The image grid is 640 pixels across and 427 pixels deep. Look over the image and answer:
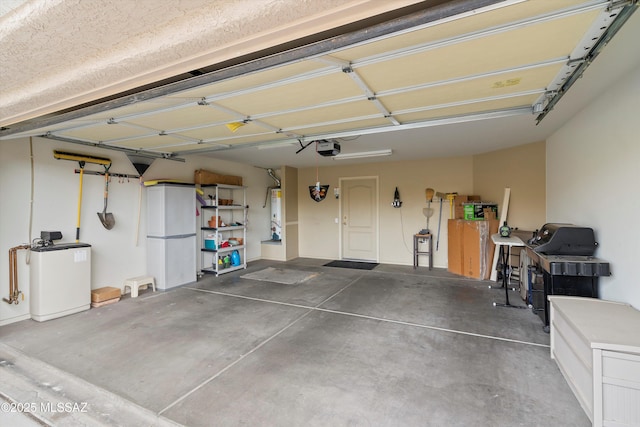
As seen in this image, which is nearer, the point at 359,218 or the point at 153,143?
the point at 153,143

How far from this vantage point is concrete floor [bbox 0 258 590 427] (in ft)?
6.43

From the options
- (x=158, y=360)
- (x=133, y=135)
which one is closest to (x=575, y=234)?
(x=158, y=360)

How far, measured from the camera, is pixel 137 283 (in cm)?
461

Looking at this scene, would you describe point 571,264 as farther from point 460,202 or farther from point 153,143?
point 153,143

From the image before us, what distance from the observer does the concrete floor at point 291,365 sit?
1.96 meters

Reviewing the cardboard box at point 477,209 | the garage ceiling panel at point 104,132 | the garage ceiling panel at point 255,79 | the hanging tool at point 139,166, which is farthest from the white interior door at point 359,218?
the garage ceiling panel at point 255,79

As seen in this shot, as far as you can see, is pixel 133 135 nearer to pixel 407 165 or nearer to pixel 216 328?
pixel 216 328

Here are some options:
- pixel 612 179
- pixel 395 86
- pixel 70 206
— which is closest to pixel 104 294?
pixel 70 206

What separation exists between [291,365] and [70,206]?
397 cm

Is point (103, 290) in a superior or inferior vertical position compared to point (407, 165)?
inferior

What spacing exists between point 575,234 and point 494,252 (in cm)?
248

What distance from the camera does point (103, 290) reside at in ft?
14.0

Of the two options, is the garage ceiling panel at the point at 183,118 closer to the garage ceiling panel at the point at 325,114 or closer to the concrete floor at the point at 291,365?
the garage ceiling panel at the point at 325,114

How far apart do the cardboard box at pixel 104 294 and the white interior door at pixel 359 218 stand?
199 inches
